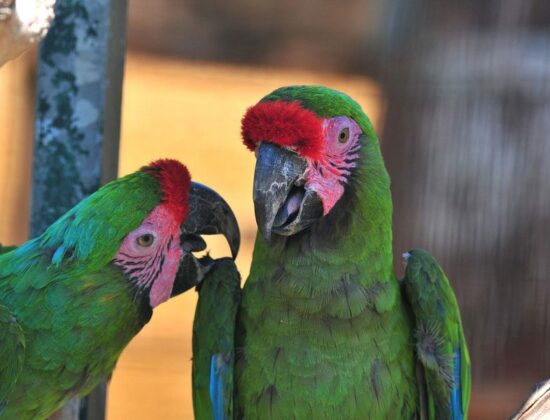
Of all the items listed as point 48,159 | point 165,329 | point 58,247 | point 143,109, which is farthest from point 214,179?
point 58,247

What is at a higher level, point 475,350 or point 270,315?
point 270,315

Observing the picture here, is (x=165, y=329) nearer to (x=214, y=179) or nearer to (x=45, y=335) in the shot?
(x=214, y=179)

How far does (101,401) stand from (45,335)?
48cm

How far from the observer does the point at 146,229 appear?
1797 millimetres

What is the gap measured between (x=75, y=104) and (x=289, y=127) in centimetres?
61

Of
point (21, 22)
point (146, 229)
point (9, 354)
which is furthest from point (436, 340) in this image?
point (21, 22)

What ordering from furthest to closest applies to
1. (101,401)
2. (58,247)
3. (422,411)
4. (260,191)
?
(101,401) → (422,411) → (58,247) → (260,191)

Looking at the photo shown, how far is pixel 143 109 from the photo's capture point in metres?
2.99

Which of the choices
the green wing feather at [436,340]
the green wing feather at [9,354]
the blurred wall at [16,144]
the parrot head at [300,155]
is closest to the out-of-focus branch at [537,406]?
the green wing feather at [436,340]

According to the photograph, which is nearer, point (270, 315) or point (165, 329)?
point (270, 315)

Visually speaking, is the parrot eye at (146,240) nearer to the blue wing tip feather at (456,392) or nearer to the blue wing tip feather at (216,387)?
the blue wing tip feather at (216,387)

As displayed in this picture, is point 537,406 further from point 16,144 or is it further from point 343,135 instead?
point 16,144

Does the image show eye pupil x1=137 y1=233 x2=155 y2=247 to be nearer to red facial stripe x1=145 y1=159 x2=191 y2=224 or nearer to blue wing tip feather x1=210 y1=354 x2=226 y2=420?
red facial stripe x1=145 y1=159 x2=191 y2=224

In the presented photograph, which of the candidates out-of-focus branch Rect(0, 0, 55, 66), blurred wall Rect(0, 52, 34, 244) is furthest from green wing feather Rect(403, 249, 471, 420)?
blurred wall Rect(0, 52, 34, 244)
